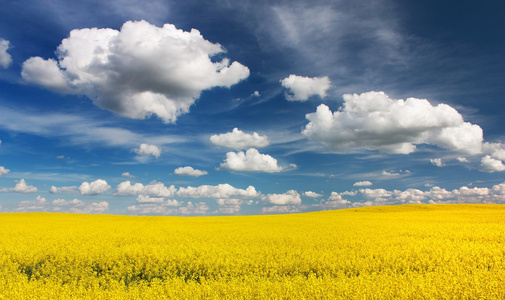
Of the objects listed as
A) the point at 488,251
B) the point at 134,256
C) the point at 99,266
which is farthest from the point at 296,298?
the point at 488,251

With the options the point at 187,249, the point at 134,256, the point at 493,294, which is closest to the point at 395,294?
the point at 493,294

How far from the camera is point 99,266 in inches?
490

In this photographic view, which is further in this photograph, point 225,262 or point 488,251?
point 488,251

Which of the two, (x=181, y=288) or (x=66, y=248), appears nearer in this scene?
(x=181, y=288)

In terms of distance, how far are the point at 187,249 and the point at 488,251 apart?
12363 millimetres

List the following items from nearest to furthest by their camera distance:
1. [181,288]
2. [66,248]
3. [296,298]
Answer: [296,298]
[181,288]
[66,248]

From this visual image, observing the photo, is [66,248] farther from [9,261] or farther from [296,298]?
[296,298]

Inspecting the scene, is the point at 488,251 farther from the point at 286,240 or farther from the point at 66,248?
the point at 66,248

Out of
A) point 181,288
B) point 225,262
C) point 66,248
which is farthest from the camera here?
point 66,248

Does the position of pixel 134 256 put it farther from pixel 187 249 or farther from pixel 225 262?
pixel 225 262

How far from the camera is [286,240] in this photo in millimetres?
15930

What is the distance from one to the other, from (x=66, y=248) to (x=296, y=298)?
12.2 m

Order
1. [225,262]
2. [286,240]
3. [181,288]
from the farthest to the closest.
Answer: [286,240] → [225,262] → [181,288]

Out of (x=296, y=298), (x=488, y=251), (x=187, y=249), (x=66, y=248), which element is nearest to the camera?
(x=296, y=298)
